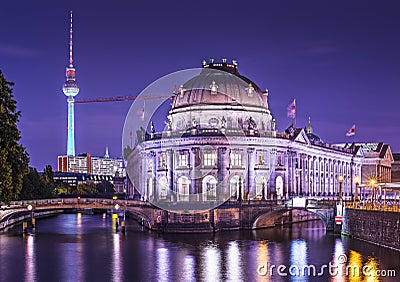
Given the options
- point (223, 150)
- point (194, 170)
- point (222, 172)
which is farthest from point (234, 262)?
point (223, 150)

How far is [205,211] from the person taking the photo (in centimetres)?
11019

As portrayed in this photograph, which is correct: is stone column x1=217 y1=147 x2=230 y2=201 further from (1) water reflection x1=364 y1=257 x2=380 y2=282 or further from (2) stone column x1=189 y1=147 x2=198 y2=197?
(1) water reflection x1=364 y1=257 x2=380 y2=282

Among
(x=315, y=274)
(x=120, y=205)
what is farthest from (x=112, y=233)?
(x=315, y=274)

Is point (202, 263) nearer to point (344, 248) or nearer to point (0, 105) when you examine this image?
point (344, 248)

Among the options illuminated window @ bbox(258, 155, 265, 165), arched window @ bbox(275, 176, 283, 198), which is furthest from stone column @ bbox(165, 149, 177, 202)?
arched window @ bbox(275, 176, 283, 198)

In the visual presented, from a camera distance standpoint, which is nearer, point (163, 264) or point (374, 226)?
point (163, 264)

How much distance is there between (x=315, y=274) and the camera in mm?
71438

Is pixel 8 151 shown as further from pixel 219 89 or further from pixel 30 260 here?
pixel 219 89

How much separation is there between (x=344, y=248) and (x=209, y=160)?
4661 centimetres

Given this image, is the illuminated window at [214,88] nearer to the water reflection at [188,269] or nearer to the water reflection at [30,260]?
the water reflection at [30,260]

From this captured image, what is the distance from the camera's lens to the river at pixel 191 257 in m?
70.7

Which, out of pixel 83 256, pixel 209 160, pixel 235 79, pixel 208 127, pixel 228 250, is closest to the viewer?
pixel 83 256

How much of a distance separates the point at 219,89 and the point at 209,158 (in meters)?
19.5

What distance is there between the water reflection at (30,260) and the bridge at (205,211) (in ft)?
32.4
